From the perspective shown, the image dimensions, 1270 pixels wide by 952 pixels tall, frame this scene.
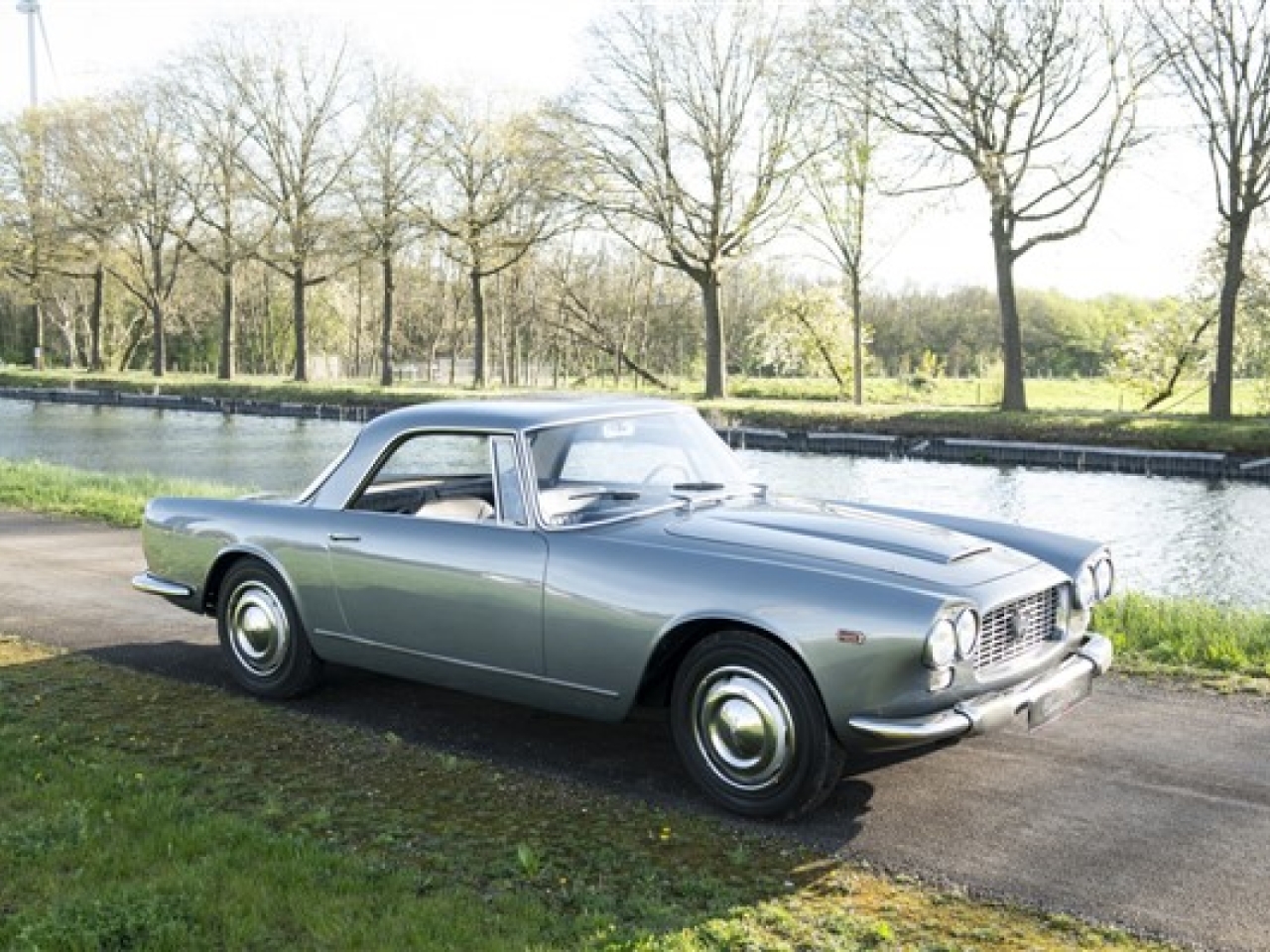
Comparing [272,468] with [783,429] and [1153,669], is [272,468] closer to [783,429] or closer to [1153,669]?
[783,429]

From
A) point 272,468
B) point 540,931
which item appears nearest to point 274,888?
point 540,931

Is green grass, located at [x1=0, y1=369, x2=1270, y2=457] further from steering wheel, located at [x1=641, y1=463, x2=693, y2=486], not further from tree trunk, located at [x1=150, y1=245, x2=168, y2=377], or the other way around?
steering wheel, located at [x1=641, y1=463, x2=693, y2=486]

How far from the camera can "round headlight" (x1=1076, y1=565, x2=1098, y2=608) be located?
5020 mm

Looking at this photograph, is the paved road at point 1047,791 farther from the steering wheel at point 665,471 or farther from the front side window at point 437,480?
the steering wheel at point 665,471

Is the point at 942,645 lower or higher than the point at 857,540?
lower

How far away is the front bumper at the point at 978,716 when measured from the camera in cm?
407

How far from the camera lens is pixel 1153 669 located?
6406 millimetres

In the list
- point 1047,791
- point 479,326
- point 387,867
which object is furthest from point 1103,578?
point 479,326

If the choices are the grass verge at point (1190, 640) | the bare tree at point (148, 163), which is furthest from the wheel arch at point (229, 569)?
the bare tree at point (148, 163)

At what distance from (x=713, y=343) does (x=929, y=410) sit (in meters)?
9.92

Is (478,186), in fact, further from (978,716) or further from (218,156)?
(978,716)

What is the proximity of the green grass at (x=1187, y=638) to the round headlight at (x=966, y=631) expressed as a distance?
2693mm

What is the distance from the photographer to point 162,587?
6.47m

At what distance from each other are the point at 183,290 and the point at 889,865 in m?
71.1
